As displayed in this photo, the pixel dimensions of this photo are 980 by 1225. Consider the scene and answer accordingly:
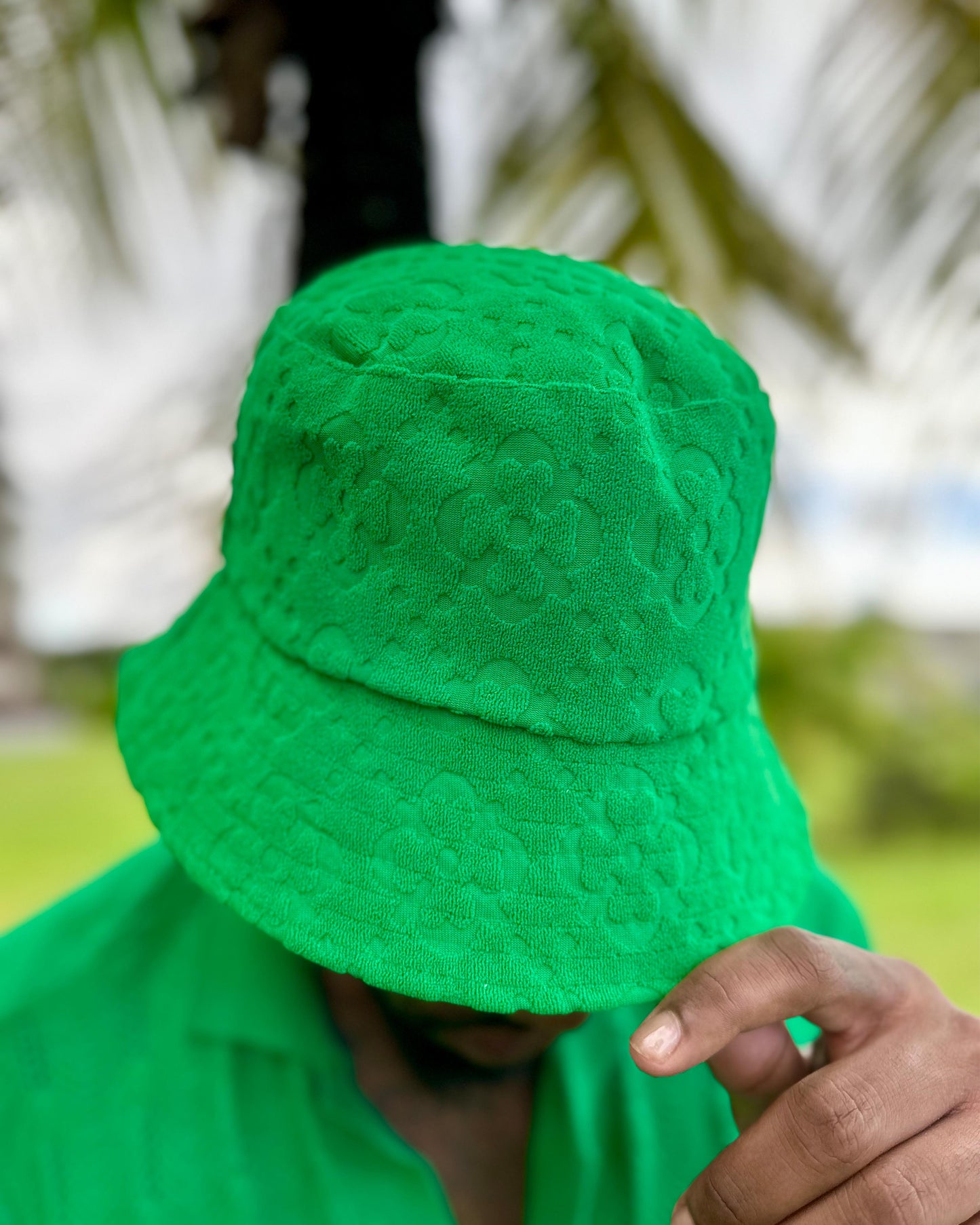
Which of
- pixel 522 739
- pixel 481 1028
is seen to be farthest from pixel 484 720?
pixel 481 1028

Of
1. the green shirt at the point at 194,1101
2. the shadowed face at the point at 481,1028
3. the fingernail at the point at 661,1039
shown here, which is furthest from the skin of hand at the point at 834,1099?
the green shirt at the point at 194,1101

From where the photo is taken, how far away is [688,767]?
3.17 ft

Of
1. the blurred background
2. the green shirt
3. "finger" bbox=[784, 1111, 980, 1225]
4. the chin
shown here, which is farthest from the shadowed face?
the blurred background

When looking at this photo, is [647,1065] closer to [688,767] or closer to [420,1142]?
[688,767]

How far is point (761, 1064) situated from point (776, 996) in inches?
6.4

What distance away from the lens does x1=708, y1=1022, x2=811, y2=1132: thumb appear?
102 centimetres

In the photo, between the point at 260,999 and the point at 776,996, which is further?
the point at 260,999

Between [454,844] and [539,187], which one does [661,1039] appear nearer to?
[454,844]

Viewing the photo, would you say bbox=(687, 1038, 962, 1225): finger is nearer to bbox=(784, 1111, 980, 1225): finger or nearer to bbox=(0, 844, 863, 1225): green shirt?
bbox=(784, 1111, 980, 1225): finger

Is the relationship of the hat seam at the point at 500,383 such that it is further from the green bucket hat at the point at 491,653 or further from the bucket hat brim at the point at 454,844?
the bucket hat brim at the point at 454,844

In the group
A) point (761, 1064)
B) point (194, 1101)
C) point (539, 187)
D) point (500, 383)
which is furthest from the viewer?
point (539, 187)

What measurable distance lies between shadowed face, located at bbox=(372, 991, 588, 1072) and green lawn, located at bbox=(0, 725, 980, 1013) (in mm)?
3966

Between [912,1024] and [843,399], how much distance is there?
256 centimetres

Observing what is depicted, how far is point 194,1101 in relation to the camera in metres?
1.16
